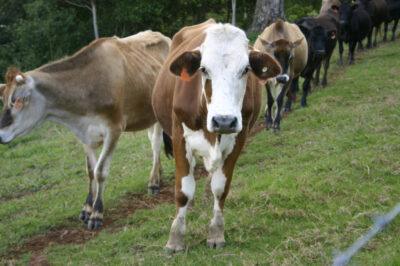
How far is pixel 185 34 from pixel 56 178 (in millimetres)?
3957

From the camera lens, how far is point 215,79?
4.71 meters

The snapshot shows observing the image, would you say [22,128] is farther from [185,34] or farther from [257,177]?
[257,177]

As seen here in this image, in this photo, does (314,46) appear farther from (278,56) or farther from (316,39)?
(278,56)

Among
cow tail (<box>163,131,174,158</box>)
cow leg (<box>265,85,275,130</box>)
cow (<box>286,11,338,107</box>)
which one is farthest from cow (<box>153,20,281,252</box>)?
cow (<box>286,11,338,107</box>)

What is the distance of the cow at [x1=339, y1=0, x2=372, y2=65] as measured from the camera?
54.4 ft

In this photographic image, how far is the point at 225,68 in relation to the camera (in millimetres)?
4754

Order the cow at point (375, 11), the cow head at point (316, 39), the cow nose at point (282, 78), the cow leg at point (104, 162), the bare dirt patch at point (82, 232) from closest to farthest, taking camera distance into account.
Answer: the bare dirt patch at point (82, 232), the cow leg at point (104, 162), the cow nose at point (282, 78), the cow head at point (316, 39), the cow at point (375, 11)

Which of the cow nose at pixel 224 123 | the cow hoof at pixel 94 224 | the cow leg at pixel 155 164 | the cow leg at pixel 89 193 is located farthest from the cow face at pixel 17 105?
the cow nose at pixel 224 123

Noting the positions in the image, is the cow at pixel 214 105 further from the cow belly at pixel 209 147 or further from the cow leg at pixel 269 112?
the cow leg at pixel 269 112

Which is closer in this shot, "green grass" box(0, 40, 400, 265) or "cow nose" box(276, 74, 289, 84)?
"green grass" box(0, 40, 400, 265)

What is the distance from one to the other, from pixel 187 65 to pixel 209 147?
0.74 m

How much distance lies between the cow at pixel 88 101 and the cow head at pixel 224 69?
2.23 m

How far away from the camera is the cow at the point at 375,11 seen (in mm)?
18844

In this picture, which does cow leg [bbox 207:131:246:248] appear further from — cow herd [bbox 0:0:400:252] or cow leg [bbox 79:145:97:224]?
cow leg [bbox 79:145:97:224]
